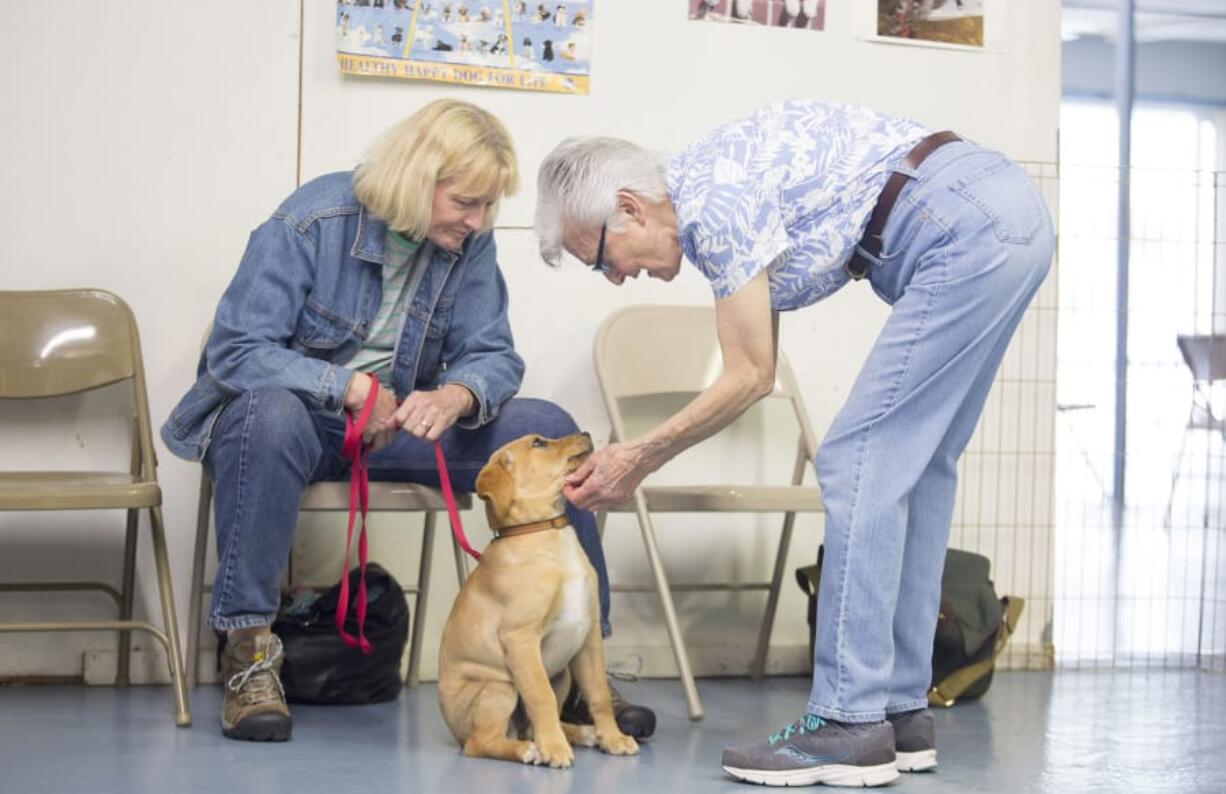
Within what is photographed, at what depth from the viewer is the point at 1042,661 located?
372 centimetres

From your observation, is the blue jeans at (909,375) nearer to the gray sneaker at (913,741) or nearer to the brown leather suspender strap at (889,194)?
the brown leather suspender strap at (889,194)

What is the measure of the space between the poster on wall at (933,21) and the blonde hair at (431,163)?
1.31 m

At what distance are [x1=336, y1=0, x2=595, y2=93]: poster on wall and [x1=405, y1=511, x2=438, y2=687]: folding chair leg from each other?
40.2 inches

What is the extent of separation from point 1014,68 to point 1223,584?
1457 millimetres

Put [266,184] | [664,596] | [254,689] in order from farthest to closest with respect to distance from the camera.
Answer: [266,184] < [664,596] < [254,689]

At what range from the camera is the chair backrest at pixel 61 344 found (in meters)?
3.05

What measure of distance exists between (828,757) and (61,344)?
186cm

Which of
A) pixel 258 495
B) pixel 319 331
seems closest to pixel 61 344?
pixel 319 331

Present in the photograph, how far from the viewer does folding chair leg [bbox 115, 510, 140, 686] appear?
124 inches

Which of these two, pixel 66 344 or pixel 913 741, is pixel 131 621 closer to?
pixel 66 344

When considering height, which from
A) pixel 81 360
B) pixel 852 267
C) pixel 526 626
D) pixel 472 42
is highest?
pixel 472 42

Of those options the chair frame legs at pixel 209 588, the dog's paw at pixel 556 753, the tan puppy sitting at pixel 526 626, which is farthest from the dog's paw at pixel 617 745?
the chair frame legs at pixel 209 588

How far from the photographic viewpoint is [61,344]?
307 centimetres

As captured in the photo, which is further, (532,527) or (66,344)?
(66,344)
